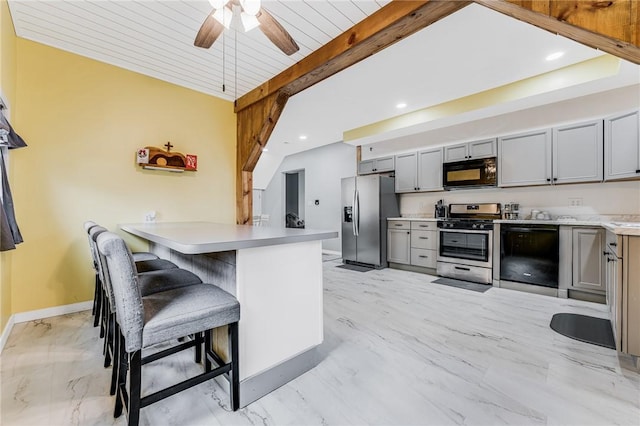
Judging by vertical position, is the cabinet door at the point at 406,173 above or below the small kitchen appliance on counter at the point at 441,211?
above

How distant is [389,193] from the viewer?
5082mm

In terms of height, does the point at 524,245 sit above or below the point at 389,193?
below

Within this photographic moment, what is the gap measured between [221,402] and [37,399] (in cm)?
105

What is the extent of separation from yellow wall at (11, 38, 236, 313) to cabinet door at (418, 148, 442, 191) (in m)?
3.66

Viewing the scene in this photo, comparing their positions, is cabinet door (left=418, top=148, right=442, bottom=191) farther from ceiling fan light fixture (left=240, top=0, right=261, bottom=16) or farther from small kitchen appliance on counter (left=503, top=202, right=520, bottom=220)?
ceiling fan light fixture (left=240, top=0, right=261, bottom=16)

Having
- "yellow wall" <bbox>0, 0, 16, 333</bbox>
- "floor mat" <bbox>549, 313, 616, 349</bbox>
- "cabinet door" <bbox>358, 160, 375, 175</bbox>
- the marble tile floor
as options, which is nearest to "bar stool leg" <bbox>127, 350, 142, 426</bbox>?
the marble tile floor

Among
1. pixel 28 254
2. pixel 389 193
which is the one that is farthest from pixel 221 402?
pixel 389 193

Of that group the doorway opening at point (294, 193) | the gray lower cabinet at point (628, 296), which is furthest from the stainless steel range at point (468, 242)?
the doorway opening at point (294, 193)

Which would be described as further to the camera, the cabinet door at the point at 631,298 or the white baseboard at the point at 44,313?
the white baseboard at the point at 44,313

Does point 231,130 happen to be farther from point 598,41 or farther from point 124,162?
point 598,41

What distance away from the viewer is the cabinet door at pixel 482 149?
13.0 ft

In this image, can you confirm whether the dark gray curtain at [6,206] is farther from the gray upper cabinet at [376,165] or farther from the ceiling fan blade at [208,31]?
the gray upper cabinet at [376,165]

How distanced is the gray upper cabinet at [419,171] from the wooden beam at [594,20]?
303 cm

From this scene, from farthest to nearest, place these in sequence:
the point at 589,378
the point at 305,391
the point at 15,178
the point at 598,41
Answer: the point at 15,178
the point at 589,378
the point at 305,391
the point at 598,41
